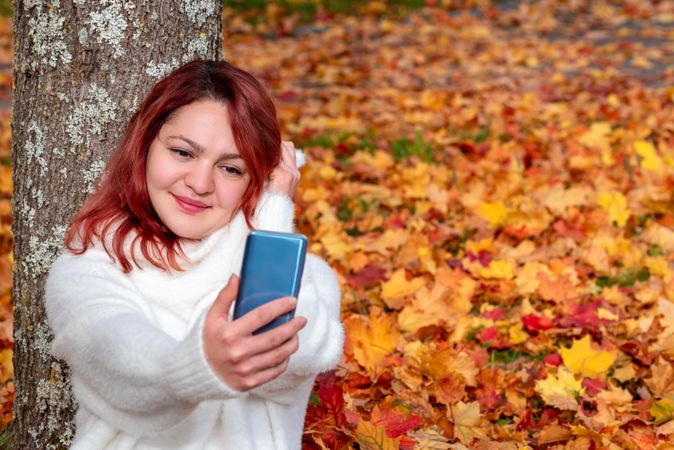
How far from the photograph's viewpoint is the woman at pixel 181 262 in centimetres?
171

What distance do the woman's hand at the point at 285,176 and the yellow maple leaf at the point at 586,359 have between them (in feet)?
3.74

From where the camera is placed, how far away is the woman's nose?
1874 mm

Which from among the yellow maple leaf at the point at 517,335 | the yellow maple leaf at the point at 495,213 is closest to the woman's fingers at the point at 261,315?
the yellow maple leaf at the point at 517,335

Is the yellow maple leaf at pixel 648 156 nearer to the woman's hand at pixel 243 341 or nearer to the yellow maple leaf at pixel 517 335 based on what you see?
the yellow maple leaf at pixel 517 335

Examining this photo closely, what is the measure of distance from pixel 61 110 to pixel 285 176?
639mm

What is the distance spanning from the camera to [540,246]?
382 centimetres

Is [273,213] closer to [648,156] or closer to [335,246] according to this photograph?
[335,246]

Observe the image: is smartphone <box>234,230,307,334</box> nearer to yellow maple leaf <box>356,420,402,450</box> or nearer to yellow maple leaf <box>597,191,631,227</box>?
yellow maple leaf <box>356,420,402,450</box>

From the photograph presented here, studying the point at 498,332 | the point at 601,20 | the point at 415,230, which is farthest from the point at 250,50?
the point at 498,332

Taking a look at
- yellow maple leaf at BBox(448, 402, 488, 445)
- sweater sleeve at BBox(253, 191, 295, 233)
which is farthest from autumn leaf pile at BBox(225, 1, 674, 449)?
sweater sleeve at BBox(253, 191, 295, 233)

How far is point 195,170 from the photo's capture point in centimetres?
188

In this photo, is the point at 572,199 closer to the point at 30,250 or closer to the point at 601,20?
the point at 30,250

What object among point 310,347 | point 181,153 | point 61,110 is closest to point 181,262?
point 181,153

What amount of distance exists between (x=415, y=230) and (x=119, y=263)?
2324mm
